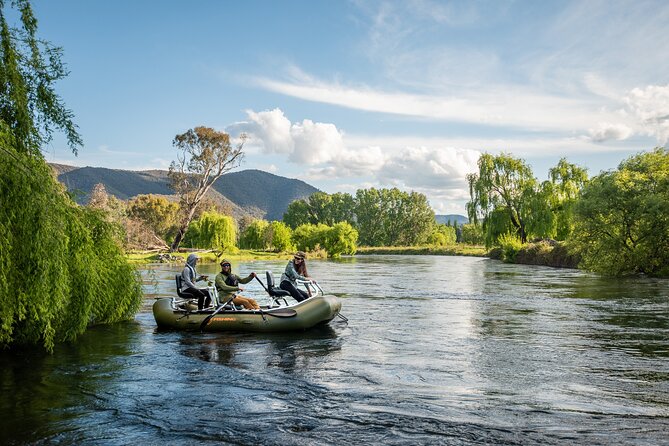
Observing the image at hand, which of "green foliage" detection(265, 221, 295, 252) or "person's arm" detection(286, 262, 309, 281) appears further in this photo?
"green foliage" detection(265, 221, 295, 252)

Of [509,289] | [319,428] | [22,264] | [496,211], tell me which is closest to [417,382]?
[319,428]

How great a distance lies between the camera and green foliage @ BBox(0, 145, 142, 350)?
8867mm

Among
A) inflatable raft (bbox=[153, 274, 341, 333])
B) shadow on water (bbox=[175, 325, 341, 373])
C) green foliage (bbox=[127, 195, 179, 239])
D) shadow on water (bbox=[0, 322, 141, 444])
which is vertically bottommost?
shadow on water (bbox=[0, 322, 141, 444])

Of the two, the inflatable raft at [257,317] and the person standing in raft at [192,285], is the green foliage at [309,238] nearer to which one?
the person standing in raft at [192,285]

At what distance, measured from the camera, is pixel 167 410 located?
860 cm

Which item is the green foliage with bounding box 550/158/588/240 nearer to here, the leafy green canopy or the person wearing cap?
the person wearing cap

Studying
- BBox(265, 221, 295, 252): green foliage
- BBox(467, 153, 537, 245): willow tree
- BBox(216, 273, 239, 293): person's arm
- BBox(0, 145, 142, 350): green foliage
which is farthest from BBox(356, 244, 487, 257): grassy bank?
BBox(0, 145, 142, 350): green foliage

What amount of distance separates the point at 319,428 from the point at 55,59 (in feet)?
29.4

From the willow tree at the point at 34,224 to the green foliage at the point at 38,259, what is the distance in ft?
0.05

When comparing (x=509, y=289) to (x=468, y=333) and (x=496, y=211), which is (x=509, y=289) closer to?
(x=468, y=333)

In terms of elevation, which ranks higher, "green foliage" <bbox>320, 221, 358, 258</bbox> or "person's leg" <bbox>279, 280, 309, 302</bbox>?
"green foliage" <bbox>320, 221, 358, 258</bbox>

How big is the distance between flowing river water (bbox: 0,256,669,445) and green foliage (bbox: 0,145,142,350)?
793 millimetres

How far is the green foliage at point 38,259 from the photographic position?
349 inches

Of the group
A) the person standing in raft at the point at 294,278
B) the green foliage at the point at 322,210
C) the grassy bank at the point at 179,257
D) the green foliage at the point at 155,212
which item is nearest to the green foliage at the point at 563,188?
the grassy bank at the point at 179,257
